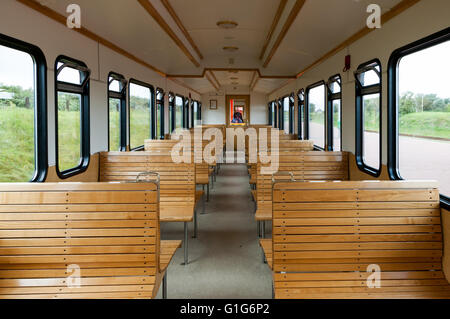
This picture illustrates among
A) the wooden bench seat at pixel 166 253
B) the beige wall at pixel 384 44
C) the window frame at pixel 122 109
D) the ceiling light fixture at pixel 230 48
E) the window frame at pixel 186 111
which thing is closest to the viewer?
the wooden bench seat at pixel 166 253

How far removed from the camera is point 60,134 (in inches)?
160

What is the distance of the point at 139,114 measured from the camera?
7.73m

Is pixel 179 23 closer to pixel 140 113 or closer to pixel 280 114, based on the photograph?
pixel 140 113

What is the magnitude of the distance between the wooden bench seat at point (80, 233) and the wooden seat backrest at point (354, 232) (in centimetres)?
78

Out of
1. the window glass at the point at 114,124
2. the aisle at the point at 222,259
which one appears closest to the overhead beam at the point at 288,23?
the aisle at the point at 222,259

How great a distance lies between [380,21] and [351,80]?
4.08 ft

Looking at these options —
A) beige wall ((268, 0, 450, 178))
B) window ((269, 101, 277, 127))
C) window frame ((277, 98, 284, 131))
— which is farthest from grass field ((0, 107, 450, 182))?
window ((269, 101, 277, 127))

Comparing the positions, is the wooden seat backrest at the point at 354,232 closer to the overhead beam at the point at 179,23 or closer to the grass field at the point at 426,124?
the grass field at the point at 426,124

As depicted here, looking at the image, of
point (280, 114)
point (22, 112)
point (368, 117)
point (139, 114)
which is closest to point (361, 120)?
point (368, 117)

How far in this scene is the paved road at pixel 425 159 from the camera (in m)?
2.96

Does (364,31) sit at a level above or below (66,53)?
above

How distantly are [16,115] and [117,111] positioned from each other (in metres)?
3.01

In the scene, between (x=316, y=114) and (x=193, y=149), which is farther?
(x=316, y=114)

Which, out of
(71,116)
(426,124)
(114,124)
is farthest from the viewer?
(114,124)
